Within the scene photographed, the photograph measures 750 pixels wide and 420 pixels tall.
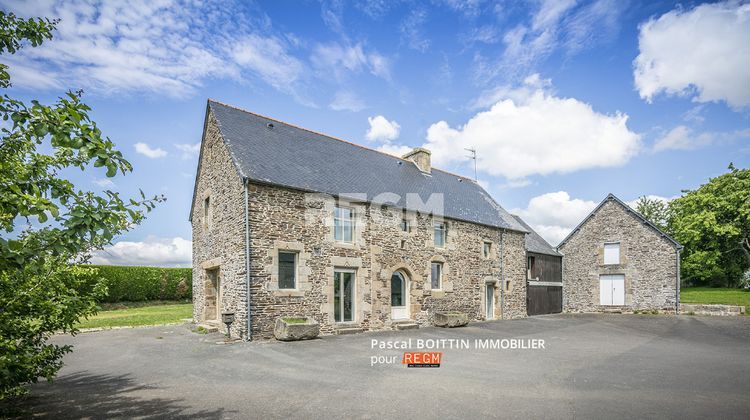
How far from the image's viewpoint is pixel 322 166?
15.2m

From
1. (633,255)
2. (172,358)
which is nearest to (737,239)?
(633,255)

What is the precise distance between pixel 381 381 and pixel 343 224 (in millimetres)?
7532

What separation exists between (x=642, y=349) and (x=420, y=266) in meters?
7.82

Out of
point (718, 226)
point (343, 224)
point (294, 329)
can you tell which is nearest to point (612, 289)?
point (718, 226)

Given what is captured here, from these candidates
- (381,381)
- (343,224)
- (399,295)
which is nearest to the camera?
(381,381)

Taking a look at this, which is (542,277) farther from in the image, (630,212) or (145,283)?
(145,283)

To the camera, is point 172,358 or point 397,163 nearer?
point 172,358

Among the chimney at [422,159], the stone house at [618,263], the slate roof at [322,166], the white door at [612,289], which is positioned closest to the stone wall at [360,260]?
the slate roof at [322,166]

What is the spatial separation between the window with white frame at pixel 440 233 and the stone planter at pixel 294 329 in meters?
7.22

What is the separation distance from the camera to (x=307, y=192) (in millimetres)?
13203

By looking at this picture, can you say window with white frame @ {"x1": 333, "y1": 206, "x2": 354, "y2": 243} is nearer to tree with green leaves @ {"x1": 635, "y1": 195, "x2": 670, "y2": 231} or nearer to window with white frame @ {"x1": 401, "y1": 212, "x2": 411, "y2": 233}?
window with white frame @ {"x1": 401, "y1": 212, "x2": 411, "y2": 233}

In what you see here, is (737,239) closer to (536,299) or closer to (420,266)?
(536,299)

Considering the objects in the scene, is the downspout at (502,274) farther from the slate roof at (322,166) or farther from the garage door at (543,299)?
the garage door at (543,299)

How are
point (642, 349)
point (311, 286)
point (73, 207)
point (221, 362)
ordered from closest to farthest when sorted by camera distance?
point (73, 207)
point (221, 362)
point (642, 349)
point (311, 286)
